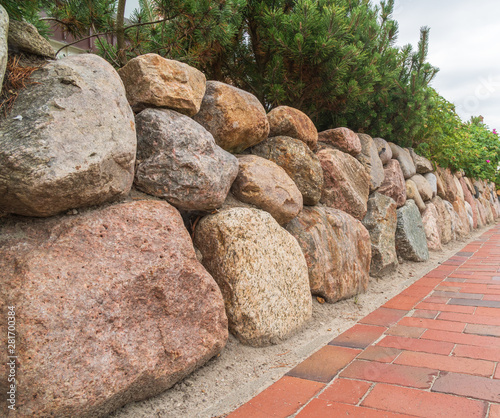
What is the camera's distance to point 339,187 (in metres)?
3.15

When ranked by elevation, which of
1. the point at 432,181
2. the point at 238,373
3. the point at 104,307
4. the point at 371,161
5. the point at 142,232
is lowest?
the point at 238,373

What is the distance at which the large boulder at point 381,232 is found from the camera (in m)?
3.39

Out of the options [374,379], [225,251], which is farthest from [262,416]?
[225,251]

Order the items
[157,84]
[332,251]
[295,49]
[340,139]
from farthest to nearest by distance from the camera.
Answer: [340,139] < [295,49] < [332,251] < [157,84]

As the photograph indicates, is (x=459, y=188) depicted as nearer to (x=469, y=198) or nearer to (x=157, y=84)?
(x=469, y=198)

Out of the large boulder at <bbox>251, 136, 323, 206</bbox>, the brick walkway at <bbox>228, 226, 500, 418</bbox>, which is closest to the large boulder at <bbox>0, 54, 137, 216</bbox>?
the brick walkway at <bbox>228, 226, 500, 418</bbox>

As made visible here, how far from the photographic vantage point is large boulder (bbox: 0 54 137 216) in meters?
1.26

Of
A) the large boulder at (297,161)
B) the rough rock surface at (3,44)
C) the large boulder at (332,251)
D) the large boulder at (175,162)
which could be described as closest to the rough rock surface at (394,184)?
the large boulder at (332,251)

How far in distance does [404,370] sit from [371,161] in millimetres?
2498

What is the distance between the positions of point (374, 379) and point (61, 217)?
1.37 metres

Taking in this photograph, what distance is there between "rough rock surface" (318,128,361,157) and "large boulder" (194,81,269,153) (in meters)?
1.18

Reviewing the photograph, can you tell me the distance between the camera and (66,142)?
1.33 m

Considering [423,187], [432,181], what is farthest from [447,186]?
[423,187]

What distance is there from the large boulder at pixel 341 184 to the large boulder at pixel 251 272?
1.15m
